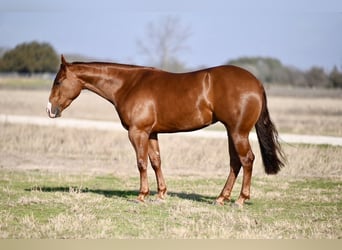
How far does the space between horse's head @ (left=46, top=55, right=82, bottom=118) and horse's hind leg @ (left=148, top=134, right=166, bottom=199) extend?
1226mm

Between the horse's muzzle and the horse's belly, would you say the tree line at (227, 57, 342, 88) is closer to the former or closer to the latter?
the horse's belly

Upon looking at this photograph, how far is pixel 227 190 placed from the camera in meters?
7.42

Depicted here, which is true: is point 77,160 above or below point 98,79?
below

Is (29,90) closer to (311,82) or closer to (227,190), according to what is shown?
(311,82)

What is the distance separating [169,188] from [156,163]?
145 centimetres

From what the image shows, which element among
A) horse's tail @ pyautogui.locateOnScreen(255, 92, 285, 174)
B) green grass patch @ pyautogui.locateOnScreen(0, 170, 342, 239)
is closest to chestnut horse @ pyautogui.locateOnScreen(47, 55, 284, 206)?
horse's tail @ pyautogui.locateOnScreen(255, 92, 285, 174)

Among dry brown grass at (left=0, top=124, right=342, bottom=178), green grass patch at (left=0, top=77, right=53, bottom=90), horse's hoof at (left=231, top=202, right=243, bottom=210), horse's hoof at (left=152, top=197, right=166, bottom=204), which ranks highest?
green grass patch at (left=0, top=77, right=53, bottom=90)

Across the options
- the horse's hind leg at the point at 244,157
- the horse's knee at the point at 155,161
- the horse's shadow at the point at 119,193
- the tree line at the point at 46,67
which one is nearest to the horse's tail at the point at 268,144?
the horse's hind leg at the point at 244,157

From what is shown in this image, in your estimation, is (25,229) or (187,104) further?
(187,104)

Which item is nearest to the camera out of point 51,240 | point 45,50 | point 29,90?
point 51,240

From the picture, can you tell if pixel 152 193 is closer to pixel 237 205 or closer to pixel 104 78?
pixel 237 205

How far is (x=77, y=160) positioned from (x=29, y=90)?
1114 centimetres

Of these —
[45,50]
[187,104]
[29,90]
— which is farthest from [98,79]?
[29,90]

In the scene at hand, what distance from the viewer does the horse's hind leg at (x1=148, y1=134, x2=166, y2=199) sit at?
761 centimetres
